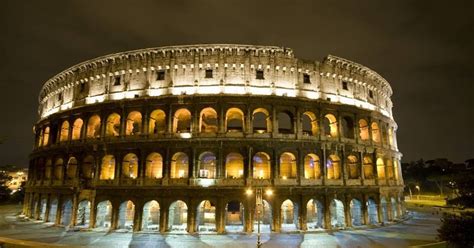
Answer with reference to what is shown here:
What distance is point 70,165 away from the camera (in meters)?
31.7

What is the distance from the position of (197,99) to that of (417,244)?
20.3m

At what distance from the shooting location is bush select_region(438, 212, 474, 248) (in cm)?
1495

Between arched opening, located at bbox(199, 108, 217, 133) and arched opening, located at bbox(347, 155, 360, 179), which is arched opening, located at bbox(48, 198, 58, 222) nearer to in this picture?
arched opening, located at bbox(199, 108, 217, 133)

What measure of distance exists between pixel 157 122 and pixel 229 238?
547 inches

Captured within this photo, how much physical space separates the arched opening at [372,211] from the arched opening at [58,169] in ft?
106

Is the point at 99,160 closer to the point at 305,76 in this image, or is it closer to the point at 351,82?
the point at 305,76

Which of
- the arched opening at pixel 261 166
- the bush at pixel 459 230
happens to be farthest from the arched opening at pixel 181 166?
the bush at pixel 459 230

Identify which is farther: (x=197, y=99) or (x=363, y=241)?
(x=197, y=99)

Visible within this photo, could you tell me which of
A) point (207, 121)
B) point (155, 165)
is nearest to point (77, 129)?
point (155, 165)

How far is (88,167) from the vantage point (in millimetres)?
30656

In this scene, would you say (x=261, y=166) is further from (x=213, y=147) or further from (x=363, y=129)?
(x=363, y=129)

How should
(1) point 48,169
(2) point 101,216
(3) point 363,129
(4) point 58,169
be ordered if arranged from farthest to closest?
(1) point 48,169 < (4) point 58,169 < (3) point 363,129 < (2) point 101,216

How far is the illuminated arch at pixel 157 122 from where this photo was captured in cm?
2842

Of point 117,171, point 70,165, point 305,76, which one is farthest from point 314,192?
point 70,165
